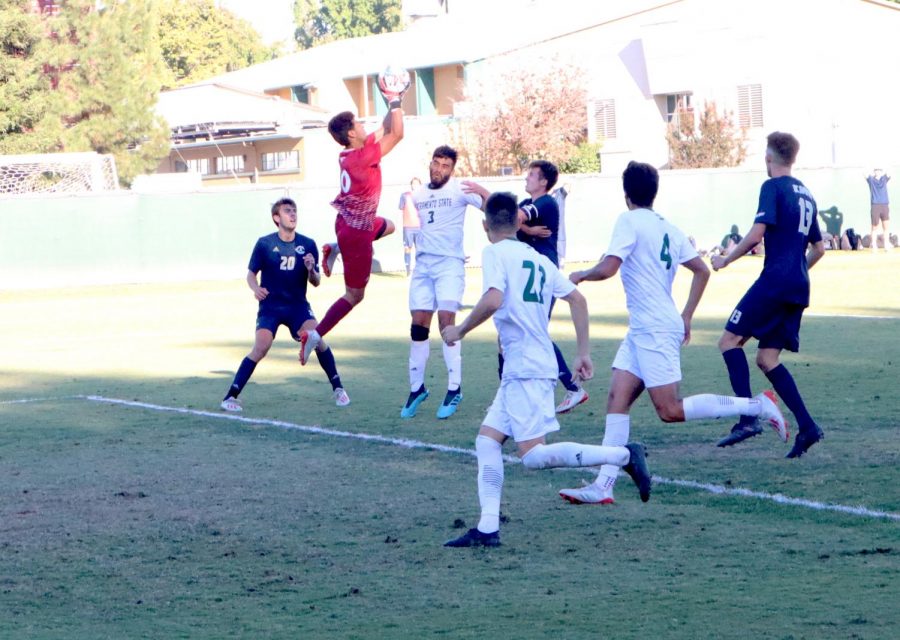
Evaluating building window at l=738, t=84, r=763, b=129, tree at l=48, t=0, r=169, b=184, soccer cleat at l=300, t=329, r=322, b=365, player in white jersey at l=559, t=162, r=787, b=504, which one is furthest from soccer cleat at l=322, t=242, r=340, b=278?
building window at l=738, t=84, r=763, b=129

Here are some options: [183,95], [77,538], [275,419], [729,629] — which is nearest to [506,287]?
[729,629]

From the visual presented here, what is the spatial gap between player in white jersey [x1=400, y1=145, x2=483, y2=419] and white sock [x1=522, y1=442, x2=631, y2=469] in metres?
4.69

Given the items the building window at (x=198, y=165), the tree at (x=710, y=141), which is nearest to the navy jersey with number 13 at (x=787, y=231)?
the tree at (x=710, y=141)

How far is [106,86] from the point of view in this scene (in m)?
43.1

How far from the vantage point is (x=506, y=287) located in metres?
6.85

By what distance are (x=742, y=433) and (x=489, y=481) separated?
3089 mm

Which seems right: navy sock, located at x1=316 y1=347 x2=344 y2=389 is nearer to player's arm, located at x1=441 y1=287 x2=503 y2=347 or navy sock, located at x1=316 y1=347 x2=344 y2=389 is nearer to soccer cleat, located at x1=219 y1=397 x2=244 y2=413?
soccer cleat, located at x1=219 y1=397 x2=244 y2=413

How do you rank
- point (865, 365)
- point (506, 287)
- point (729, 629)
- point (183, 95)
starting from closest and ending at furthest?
point (729, 629) → point (506, 287) → point (865, 365) → point (183, 95)

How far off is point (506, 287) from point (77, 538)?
9.37 ft

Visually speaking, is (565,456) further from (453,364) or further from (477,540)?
(453,364)

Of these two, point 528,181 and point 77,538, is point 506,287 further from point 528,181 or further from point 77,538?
point 528,181

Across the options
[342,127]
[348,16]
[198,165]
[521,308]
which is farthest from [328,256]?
[348,16]

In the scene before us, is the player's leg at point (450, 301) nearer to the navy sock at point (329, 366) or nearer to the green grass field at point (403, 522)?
the green grass field at point (403, 522)

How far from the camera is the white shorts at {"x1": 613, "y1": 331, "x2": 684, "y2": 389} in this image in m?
7.54
